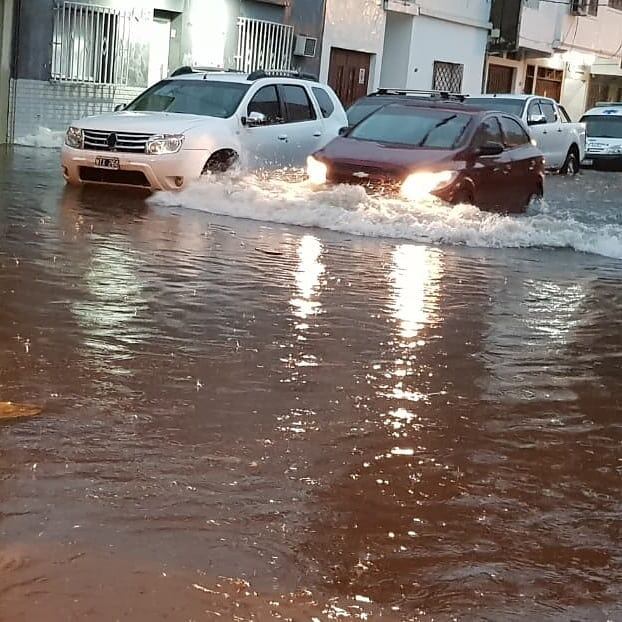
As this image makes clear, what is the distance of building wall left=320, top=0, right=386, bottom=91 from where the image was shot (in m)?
25.2

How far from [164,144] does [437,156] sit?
3.00m

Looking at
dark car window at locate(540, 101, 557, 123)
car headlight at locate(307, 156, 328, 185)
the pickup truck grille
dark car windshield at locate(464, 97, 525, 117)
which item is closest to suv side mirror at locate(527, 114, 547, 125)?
dark car windshield at locate(464, 97, 525, 117)

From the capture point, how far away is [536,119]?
21.8m

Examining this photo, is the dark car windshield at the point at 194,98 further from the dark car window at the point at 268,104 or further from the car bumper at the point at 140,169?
the car bumper at the point at 140,169

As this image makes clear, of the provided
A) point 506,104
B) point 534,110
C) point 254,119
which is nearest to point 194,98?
point 254,119

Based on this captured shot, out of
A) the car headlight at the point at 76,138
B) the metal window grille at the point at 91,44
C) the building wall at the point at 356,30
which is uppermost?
the building wall at the point at 356,30

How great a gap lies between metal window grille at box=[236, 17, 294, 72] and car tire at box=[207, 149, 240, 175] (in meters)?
9.56

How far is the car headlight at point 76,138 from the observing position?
12.8 meters

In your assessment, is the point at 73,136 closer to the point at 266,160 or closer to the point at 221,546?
the point at 266,160

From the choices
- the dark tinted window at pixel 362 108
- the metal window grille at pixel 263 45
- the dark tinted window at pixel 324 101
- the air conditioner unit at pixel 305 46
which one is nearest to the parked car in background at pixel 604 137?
the air conditioner unit at pixel 305 46

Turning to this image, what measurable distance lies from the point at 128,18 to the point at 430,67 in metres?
11.0

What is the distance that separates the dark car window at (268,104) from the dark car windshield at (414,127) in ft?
4.68

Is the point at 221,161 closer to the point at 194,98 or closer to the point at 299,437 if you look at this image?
the point at 194,98

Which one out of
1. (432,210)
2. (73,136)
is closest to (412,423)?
(432,210)
